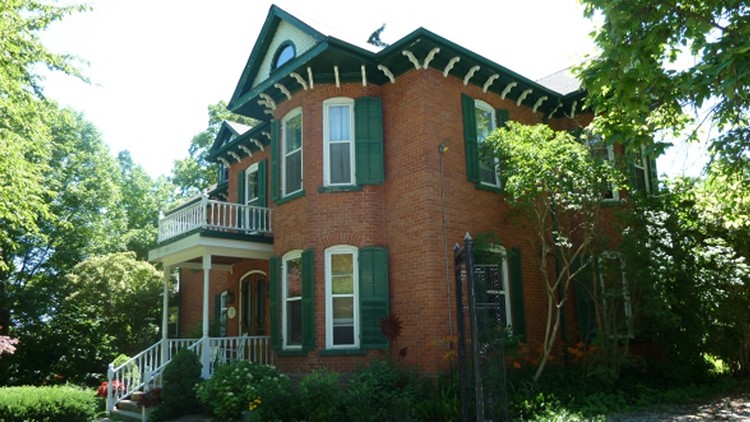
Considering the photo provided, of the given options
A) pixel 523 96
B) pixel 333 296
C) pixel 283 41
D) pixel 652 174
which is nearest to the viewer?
pixel 333 296

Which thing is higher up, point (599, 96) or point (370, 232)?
point (599, 96)

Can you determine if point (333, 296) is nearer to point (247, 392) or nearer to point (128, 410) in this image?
point (247, 392)

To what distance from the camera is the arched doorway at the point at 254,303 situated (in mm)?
16016

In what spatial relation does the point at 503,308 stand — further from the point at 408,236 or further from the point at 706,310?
the point at 706,310

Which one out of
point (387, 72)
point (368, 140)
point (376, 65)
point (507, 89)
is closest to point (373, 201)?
point (368, 140)

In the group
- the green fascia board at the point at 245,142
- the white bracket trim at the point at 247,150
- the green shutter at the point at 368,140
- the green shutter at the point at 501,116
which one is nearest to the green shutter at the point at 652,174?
the green shutter at the point at 501,116

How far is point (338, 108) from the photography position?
42.1ft

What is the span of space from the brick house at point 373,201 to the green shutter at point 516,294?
3 centimetres

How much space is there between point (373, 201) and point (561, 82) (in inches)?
284

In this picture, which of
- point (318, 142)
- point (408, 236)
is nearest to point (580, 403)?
point (408, 236)

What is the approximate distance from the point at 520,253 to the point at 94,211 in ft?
74.2

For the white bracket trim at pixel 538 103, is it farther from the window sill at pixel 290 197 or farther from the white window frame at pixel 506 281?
the window sill at pixel 290 197

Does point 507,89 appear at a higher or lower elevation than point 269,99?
lower

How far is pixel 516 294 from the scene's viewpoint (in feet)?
41.0
